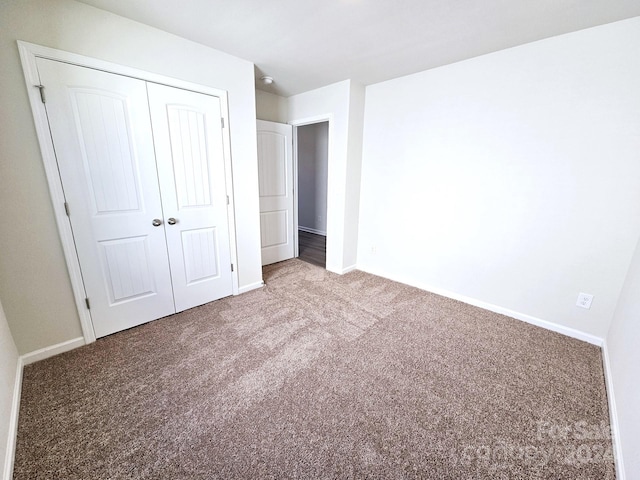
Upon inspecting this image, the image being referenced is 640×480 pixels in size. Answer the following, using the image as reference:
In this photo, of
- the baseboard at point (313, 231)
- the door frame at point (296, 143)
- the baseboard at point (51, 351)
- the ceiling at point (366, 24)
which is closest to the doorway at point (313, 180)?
the baseboard at point (313, 231)

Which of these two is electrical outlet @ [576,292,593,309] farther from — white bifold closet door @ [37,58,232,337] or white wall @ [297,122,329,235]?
white wall @ [297,122,329,235]

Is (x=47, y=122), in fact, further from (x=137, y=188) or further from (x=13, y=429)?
(x=13, y=429)

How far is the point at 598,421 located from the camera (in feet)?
4.61

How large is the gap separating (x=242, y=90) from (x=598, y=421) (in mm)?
3550

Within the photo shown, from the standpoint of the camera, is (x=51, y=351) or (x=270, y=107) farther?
(x=270, y=107)

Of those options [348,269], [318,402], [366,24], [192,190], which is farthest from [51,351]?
[366,24]

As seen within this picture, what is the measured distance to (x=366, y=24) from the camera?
1833mm

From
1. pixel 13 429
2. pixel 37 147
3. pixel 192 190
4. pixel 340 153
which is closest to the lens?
pixel 13 429

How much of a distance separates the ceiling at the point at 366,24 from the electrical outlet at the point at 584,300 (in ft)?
6.46

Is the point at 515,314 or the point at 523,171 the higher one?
the point at 523,171

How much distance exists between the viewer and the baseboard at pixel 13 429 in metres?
1.11

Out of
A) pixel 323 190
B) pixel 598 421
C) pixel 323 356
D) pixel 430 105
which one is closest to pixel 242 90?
pixel 430 105

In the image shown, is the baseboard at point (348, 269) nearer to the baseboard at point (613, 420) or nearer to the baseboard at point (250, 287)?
the baseboard at point (250, 287)

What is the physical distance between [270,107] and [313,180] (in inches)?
86.3
